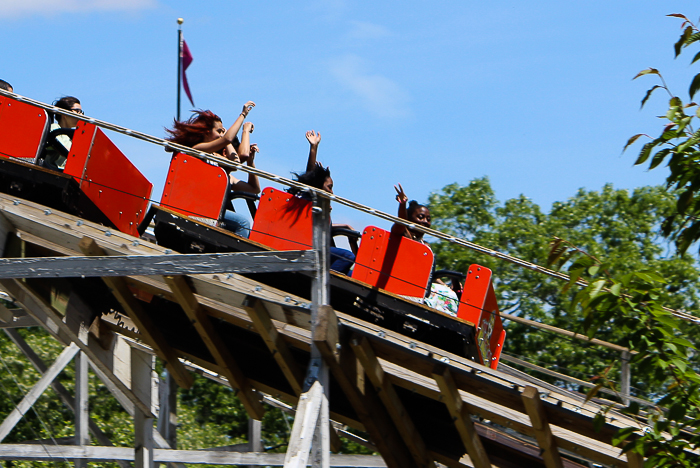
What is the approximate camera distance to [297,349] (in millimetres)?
6875

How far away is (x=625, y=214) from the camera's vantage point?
872 inches

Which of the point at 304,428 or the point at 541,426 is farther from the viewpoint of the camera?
the point at 541,426

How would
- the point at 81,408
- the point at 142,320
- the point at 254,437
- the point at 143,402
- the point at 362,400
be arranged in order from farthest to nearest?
the point at 254,437 < the point at 81,408 < the point at 143,402 < the point at 142,320 < the point at 362,400

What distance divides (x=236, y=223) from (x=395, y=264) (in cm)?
116

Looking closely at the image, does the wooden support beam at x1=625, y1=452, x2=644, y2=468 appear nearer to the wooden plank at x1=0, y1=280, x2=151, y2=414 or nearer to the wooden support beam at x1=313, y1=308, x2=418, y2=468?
the wooden support beam at x1=313, y1=308, x2=418, y2=468

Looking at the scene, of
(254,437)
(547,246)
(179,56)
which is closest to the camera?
(254,437)

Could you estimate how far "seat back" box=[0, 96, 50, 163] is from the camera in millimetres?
6449

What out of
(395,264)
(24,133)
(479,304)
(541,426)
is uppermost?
(24,133)

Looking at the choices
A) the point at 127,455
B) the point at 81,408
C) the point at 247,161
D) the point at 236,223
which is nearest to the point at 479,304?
the point at 236,223

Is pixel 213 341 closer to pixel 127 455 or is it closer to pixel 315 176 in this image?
pixel 315 176

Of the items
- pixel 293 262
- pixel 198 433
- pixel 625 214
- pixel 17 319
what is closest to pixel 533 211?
pixel 625 214

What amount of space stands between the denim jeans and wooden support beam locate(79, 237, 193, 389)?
82cm

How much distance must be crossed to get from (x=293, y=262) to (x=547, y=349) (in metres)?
14.2

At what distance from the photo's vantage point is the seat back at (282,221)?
624cm
